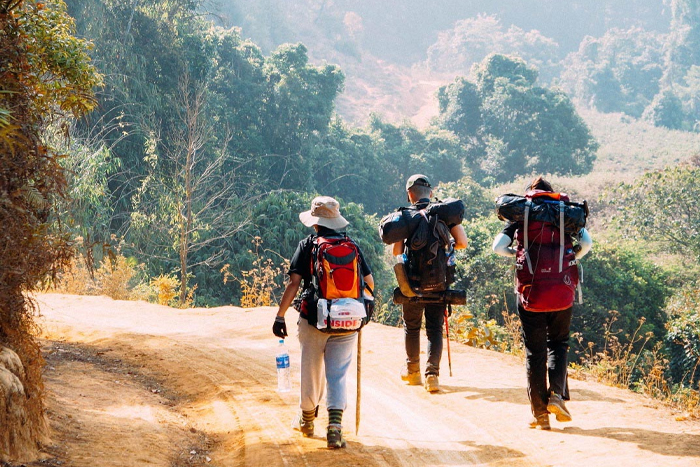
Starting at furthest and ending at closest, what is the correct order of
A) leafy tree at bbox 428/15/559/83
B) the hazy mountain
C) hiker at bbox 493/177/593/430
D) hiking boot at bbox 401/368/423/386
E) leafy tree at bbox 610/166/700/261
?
leafy tree at bbox 428/15/559/83 < the hazy mountain < leafy tree at bbox 610/166/700/261 < hiking boot at bbox 401/368/423/386 < hiker at bbox 493/177/593/430

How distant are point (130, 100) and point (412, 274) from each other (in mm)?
21312

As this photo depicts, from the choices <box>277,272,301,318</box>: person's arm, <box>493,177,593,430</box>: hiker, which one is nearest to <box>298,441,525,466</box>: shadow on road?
<box>493,177,593,430</box>: hiker

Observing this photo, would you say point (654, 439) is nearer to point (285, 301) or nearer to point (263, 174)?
point (285, 301)

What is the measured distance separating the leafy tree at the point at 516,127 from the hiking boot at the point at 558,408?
4178 cm

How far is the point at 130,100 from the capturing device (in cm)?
2588

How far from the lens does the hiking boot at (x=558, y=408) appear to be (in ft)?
18.6

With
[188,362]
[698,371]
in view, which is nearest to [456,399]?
[188,362]

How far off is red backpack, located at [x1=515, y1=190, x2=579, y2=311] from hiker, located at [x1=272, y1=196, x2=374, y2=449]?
1.21 metres

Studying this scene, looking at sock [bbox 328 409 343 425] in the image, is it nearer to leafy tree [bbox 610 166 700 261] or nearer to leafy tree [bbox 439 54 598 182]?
leafy tree [bbox 610 166 700 261]

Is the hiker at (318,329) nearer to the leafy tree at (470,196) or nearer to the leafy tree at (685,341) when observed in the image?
the leafy tree at (685,341)

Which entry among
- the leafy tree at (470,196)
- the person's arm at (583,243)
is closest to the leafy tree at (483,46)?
the leafy tree at (470,196)

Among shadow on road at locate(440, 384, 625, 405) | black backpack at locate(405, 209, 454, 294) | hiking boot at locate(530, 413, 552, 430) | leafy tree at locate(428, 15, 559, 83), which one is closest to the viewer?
hiking boot at locate(530, 413, 552, 430)

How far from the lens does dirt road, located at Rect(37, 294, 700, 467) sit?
5273 millimetres

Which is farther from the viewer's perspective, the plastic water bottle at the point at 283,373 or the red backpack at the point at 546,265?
the plastic water bottle at the point at 283,373
